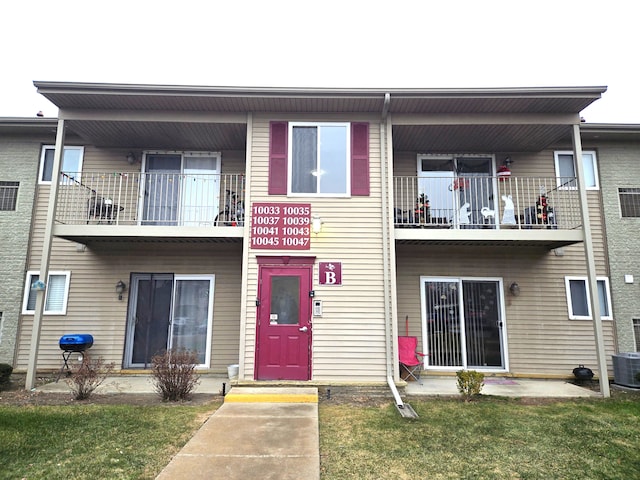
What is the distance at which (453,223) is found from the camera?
27.3ft

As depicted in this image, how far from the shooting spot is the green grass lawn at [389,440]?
152 inches

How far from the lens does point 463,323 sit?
840cm

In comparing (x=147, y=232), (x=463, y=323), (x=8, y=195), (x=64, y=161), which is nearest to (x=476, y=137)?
(x=463, y=323)

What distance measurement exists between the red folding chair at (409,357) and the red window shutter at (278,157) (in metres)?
3.97

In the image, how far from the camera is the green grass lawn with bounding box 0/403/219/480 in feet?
12.4

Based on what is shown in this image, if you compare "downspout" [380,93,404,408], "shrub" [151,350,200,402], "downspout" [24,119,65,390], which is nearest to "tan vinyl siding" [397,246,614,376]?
"downspout" [380,93,404,408]

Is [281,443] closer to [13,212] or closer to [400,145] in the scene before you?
[400,145]

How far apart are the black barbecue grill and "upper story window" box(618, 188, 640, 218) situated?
41.0ft

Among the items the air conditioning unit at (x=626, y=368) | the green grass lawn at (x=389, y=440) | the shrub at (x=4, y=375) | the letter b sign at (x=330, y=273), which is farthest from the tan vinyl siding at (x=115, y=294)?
the air conditioning unit at (x=626, y=368)

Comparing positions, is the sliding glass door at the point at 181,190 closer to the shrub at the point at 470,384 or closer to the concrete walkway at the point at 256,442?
the concrete walkway at the point at 256,442

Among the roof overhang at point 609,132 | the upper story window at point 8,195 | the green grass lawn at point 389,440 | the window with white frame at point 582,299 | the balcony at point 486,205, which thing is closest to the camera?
the green grass lawn at point 389,440

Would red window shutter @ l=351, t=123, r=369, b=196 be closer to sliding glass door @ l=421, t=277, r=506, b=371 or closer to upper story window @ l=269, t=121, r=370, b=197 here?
upper story window @ l=269, t=121, r=370, b=197

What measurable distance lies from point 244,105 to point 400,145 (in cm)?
365

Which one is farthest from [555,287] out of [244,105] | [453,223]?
[244,105]
